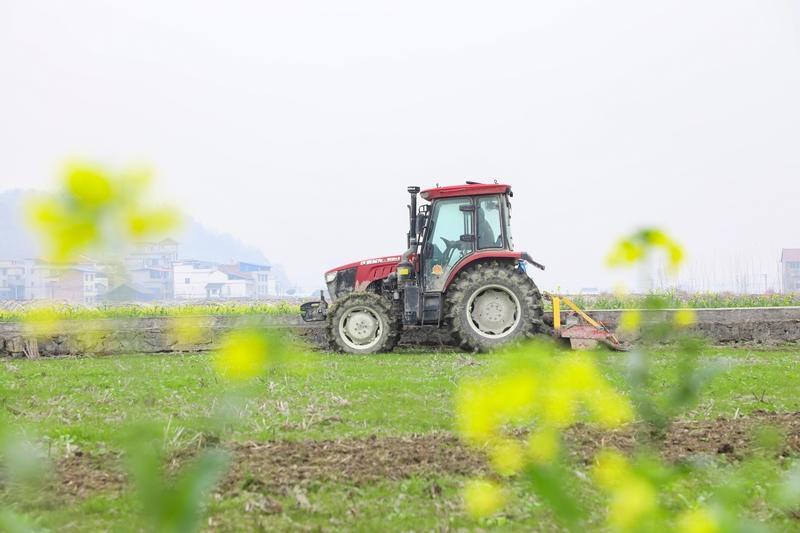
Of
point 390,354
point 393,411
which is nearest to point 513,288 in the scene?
point 390,354

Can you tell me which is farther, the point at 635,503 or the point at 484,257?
the point at 484,257

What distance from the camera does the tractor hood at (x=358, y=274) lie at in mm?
12086

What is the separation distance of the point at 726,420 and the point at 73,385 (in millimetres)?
5830

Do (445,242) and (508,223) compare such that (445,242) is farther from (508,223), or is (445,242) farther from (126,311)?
(126,311)

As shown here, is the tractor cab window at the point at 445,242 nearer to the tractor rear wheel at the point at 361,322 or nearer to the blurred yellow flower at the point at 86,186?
the tractor rear wheel at the point at 361,322

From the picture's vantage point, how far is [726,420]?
493cm

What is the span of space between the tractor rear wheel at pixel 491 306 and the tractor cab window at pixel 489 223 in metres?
0.30

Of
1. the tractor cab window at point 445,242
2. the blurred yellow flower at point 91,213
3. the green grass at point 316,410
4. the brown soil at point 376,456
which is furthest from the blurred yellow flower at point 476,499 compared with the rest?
the tractor cab window at point 445,242

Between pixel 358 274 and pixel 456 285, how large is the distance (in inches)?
77.0

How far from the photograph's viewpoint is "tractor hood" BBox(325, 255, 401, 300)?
1209cm

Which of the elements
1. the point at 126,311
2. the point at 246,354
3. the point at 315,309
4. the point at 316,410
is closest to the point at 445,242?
the point at 315,309

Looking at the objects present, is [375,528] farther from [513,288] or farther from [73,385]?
[513,288]

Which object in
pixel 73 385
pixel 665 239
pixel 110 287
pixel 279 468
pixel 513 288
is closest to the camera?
pixel 110 287

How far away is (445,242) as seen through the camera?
444 inches
